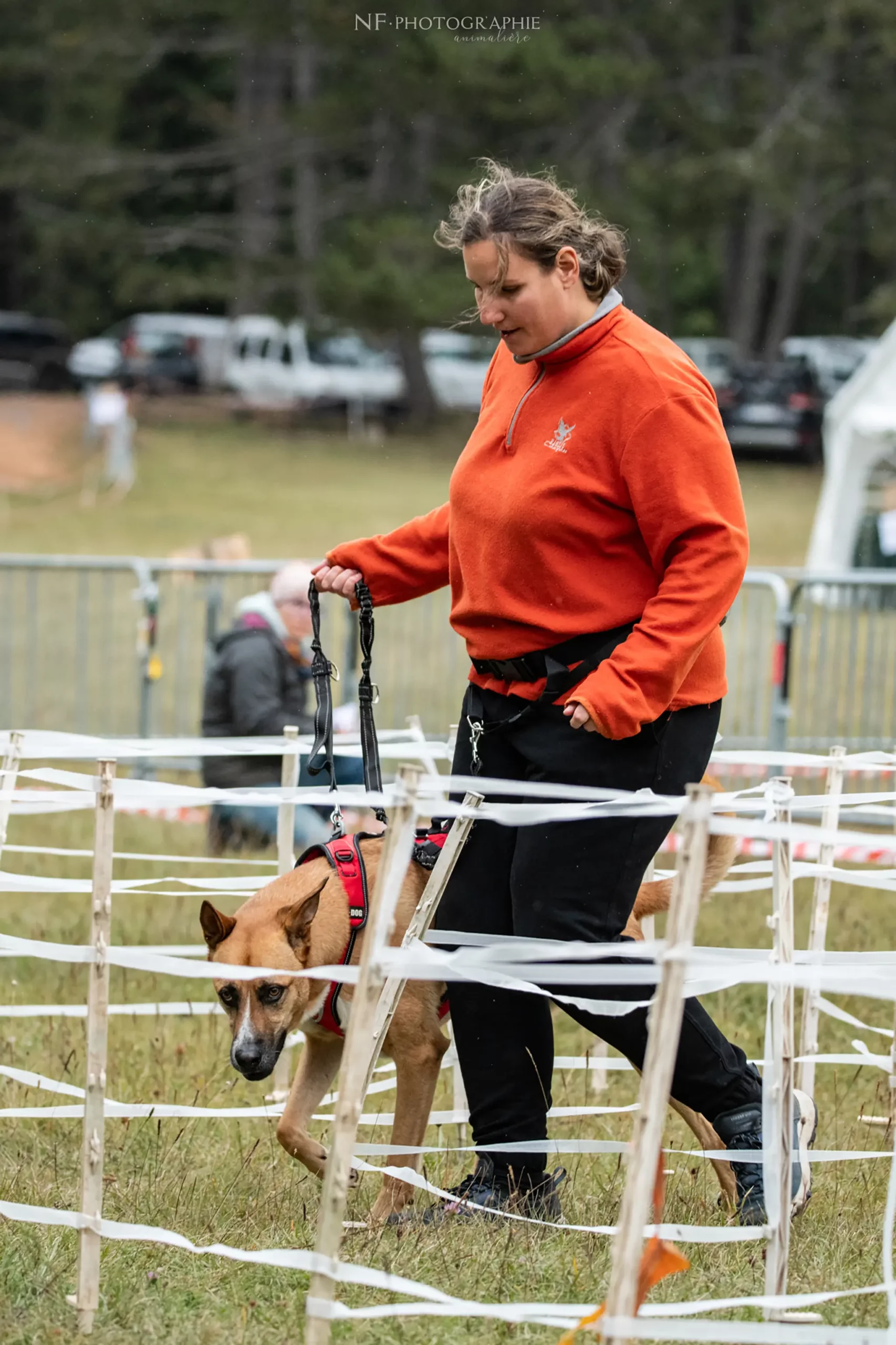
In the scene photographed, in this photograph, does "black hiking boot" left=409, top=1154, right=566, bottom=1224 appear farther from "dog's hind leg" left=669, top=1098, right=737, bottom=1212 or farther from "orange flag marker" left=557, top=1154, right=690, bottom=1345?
"orange flag marker" left=557, top=1154, right=690, bottom=1345

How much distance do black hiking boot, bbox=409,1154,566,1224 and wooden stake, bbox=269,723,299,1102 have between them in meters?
0.98

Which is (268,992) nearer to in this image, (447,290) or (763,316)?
(447,290)

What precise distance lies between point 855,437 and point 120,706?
802 centimetres

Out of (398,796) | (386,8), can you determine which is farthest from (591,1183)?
(386,8)

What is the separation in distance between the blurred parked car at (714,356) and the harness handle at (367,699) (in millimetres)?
28962

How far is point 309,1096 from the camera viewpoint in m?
4.07

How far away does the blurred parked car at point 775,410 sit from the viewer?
31.0 meters

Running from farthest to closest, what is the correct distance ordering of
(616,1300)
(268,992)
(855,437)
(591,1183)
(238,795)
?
(855,437), (591,1183), (268,992), (238,795), (616,1300)

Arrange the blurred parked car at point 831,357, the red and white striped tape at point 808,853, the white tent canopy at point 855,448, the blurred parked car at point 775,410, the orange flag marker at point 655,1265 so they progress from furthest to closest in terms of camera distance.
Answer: the blurred parked car at point 831,357, the blurred parked car at point 775,410, the white tent canopy at point 855,448, the red and white striped tape at point 808,853, the orange flag marker at point 655,1265

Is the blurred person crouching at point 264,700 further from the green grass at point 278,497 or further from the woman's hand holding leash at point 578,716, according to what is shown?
the green grass at point 278,497

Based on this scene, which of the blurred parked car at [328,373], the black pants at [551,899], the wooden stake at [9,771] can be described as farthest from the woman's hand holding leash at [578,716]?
the blurred parked car at [328,373]

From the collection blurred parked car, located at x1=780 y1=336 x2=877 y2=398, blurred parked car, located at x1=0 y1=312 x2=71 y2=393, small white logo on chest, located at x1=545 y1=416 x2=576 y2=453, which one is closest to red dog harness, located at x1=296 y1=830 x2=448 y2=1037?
small white logo on chest, located at x1=545 y1=416 x2=576 y2=453

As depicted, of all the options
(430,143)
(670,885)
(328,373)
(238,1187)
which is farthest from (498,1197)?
(328,373)

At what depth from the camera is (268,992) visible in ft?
12.4
